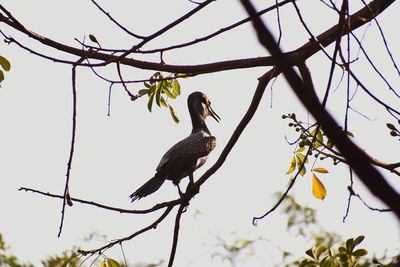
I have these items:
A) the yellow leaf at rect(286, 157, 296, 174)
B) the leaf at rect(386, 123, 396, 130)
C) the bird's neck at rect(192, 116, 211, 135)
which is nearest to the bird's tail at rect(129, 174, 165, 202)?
the bird's neck at rect(192, 116, 211, 135)

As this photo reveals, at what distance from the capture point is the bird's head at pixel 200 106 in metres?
7.36

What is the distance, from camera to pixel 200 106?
24.3ft

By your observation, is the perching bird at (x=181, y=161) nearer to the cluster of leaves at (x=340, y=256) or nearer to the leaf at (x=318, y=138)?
the leaf at (x=318, y=138)

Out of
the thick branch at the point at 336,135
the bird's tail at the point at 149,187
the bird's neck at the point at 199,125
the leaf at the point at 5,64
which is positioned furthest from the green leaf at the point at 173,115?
the thick branch at the point at 336,135

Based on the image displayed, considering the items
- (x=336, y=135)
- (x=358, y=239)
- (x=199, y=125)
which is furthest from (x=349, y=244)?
(x=199, y=125)

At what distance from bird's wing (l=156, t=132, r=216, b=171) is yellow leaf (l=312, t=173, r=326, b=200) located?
273cm

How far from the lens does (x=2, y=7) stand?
285 centimetres

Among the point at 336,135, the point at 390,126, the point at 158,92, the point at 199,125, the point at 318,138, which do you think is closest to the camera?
the point at 336,135

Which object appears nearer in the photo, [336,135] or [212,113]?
[336,135]

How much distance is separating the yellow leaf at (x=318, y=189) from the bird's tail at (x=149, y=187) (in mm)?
2516

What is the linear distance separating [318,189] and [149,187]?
260 centimetres

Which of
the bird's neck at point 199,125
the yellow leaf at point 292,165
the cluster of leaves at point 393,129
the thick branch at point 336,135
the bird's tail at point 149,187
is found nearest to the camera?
the thick branch at point 336,135

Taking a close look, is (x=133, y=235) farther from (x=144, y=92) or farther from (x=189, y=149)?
(x=189, y=149)

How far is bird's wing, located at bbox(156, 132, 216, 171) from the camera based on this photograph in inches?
245
